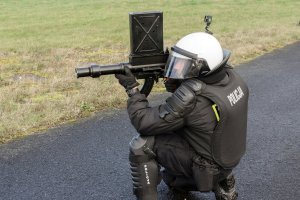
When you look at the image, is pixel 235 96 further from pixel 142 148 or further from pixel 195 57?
pixel 142 148

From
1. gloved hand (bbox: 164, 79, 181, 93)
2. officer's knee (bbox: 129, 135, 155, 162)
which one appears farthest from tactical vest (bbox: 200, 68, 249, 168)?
officer's knee (bbox: 129, 135, 155, 162)

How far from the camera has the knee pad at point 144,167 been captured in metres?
3.63

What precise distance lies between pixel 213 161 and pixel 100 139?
2.41 meters

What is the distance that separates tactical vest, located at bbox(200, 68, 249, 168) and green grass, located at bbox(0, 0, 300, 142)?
3.03 metres

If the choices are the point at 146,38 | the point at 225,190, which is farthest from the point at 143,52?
the point at 225,190

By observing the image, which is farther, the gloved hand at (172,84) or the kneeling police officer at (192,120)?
the gloved hand at (172,84)

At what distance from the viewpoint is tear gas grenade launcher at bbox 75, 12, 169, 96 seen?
12.0ft

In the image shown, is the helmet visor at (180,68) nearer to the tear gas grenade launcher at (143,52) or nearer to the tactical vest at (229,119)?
the tactical vest at (229,119)

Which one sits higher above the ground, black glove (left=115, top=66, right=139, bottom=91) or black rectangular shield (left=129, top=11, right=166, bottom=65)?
black rectangular shield (left=129, top=11, right=166, bottom=65)

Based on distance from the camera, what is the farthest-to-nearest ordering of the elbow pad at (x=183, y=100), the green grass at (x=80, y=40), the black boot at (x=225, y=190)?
the green grass at (x=80, y=40)
the black boot at (x=225, y=190)
the elbow pad at (x=183, y=100)

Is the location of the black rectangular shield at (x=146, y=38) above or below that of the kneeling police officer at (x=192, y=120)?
above

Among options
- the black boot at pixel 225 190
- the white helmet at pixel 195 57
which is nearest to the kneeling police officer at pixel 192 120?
the white helmet at pixel 195 57

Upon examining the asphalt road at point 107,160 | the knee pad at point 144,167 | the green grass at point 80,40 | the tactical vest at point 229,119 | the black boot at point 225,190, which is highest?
the tactical vest at point 229,119

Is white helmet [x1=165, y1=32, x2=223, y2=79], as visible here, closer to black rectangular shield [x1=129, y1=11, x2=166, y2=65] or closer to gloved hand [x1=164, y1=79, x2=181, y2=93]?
gloved hand [x1=164, y1=79, x2=181, y2=93]
